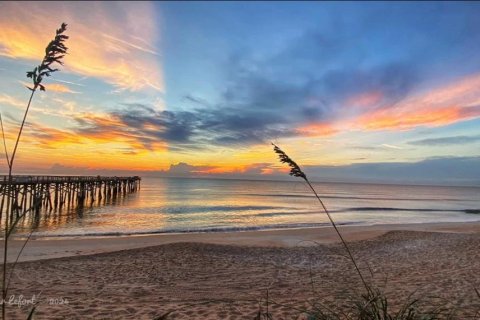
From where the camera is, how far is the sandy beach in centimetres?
774

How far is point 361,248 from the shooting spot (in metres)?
18.4

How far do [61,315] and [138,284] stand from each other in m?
3.47

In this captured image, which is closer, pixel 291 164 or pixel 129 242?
pixel 291 164

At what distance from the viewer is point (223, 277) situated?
11656 millimetres

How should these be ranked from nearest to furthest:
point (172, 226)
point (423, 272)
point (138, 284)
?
1. point (138, 284)
2. point (423, 272)
3. point (172, 226)

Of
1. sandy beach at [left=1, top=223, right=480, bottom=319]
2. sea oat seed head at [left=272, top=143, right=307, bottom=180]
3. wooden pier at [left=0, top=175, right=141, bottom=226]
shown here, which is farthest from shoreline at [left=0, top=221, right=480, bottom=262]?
sea oat seed head at [left=272, top=143, right=307, bottom=180]

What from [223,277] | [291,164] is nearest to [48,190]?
[223,277]

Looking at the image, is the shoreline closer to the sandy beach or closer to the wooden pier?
the sandy beach

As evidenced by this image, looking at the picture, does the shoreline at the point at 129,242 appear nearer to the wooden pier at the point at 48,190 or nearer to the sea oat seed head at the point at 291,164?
the wooden pier at the point at 48,190

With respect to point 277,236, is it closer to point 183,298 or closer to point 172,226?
A: point 172,226

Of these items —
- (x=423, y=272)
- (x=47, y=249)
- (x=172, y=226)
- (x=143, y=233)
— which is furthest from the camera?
(x=172, y=226)

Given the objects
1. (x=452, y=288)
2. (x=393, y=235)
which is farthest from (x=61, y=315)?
(x=393, y=235)

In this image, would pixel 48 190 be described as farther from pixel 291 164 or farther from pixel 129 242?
pixel 291 164

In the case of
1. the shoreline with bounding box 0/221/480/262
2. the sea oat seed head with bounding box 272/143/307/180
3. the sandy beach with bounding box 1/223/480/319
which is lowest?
the shoreline with bounding box 0/221/480/262
